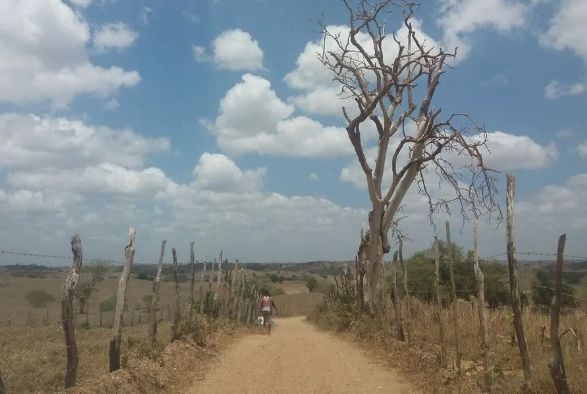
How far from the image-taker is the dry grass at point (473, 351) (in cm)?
825

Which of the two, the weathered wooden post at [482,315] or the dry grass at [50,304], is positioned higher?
the weathered wooden post at [482,315]

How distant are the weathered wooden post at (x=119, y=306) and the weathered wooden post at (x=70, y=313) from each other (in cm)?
108

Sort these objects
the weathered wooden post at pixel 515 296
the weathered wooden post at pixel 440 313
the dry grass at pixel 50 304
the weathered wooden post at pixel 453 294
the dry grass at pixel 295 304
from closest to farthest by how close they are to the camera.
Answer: the weathered wooden post at pixel 515 296
the weathered wooden post at pixel 453 294
the weathered wooden post at pixel 440 313
the dry grass at pixel 50 304
the dry grass at pixel 295 304

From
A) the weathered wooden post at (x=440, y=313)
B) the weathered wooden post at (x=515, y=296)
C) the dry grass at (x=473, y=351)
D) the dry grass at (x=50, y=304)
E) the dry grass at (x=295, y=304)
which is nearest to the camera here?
the weathered wooden post at (x=515, y=296)

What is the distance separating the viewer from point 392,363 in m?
12.4

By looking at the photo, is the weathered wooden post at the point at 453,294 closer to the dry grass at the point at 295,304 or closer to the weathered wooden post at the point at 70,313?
the weathered wooden post at the point at 70,313

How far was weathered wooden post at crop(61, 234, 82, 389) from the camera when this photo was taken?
341 inches

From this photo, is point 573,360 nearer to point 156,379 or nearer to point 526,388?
point 526,388

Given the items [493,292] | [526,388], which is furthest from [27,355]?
[493,292]

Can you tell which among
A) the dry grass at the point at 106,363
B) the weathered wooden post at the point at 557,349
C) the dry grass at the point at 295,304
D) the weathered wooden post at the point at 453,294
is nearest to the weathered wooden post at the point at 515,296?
the weathered wooden post at the point at 557,349

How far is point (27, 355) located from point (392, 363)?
12.1m

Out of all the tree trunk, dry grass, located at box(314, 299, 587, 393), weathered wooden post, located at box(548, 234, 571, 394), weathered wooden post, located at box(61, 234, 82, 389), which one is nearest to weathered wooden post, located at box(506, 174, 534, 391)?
dry grass, located at box(314, 299, 587, 393)

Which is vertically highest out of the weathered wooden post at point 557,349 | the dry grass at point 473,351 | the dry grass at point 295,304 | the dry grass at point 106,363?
the weathered wooden post at point 557,349

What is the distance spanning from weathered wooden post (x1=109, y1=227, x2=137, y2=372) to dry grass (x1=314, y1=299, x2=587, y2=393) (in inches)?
217
